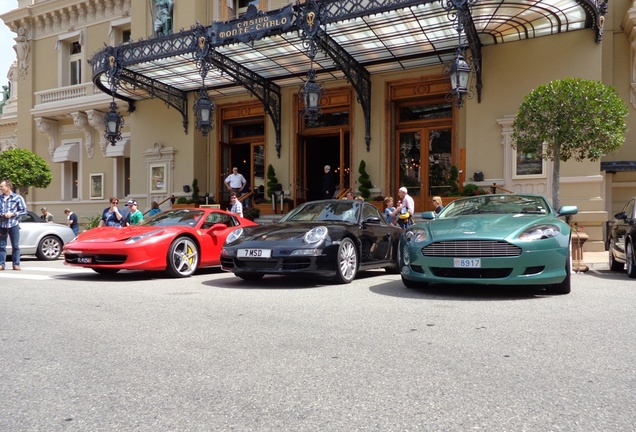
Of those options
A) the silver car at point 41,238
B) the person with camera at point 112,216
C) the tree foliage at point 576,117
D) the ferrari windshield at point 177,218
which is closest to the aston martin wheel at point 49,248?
the silver car at point 41,238

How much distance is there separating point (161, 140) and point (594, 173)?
15.3 m

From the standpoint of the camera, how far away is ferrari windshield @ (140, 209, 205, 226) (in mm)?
9852

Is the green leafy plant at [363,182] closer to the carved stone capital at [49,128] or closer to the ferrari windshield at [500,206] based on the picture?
the ferrari windshield at [500,206]

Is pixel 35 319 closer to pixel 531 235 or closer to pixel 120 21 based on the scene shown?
pixel 531 235

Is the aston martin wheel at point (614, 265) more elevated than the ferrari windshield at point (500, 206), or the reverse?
the ferrari windshield at point (500, 206)

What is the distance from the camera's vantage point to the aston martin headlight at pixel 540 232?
6.55 m

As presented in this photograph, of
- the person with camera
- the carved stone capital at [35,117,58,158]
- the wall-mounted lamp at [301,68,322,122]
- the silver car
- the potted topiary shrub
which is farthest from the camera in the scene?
the carved stone capital at [35,117,58,158]

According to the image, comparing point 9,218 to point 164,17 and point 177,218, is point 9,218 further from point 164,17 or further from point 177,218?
point 164,17

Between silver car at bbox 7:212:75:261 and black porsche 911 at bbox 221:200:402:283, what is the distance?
24.5 feet

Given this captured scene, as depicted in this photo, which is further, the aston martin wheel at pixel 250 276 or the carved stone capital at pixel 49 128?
the carved stone capital at pixel 49 128

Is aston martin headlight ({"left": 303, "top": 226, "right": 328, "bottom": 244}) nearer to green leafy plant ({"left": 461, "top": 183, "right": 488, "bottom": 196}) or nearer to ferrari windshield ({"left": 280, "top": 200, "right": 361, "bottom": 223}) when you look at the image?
ferrari windshield ({"left": 280, "top": 200, "right": 361, "bottom": 223})

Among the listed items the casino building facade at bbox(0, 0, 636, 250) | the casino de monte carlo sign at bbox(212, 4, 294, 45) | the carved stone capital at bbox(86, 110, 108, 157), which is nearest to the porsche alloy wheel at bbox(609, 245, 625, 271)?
the casino building facade at bbox(0, 0, 636, 250)

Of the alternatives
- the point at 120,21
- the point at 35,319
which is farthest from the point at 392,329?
the point at 120,21

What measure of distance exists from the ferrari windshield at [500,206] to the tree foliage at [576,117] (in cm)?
404
